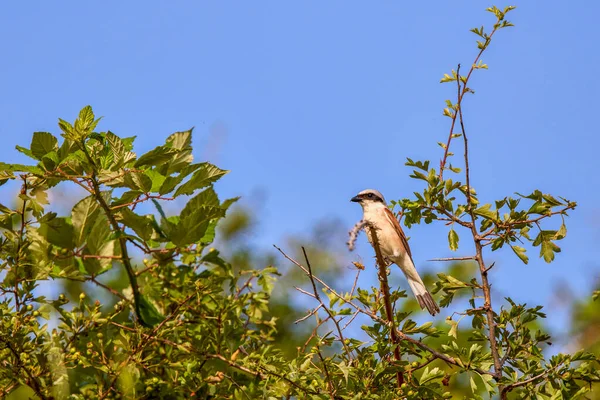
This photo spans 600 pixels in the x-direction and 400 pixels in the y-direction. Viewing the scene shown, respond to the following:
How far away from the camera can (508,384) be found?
306 centimetres

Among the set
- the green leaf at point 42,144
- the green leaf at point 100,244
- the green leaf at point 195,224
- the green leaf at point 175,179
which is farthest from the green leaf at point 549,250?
the green leaf at point 42,144

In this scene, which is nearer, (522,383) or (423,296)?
(522,383)

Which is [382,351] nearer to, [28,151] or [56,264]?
[56,264]

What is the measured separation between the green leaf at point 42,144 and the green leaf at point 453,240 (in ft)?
6.56

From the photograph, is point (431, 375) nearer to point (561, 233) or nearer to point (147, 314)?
point (561, 233)

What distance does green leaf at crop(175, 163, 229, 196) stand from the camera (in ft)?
10.8

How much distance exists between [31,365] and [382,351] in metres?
1.63

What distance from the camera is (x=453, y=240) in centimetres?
363

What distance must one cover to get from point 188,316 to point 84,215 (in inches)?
32.7

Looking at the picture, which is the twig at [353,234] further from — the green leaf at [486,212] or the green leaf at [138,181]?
the green leaf at [138,181]

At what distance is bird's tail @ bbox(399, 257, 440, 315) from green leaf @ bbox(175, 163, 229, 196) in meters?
2.94

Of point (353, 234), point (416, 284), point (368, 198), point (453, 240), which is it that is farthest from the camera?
point (368, 198)

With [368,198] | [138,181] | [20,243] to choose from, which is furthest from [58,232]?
[368,198]

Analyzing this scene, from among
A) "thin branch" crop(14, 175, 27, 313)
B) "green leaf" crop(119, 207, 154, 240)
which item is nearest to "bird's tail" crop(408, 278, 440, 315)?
"green leaf" crop(119, 207, 154, 240)
